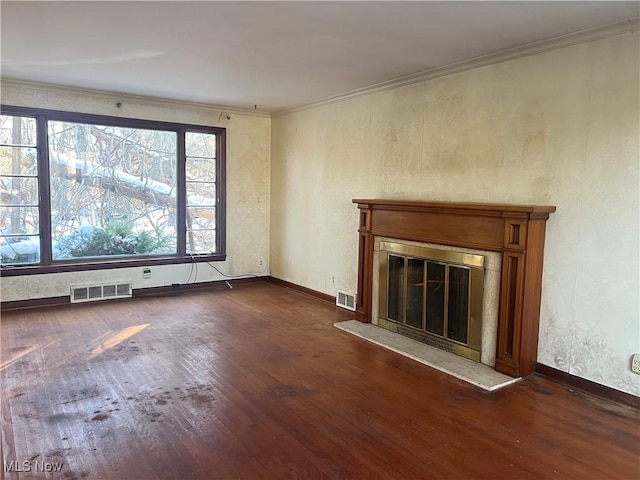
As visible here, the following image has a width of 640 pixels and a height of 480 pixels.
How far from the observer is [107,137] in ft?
18.7

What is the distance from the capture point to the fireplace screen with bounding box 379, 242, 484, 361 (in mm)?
3832

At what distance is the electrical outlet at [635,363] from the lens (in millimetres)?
3006

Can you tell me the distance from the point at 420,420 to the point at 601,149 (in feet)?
7.22

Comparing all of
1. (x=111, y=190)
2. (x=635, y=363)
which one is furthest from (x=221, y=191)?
(x=635, y=363)

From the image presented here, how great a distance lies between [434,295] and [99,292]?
4046 millimetres

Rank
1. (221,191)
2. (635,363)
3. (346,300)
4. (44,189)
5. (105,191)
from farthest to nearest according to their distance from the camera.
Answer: (221,191)
(105,191)
(346,300)
(44,189)
(635,363)

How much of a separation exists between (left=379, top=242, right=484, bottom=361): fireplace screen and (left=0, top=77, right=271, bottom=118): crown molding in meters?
3.13

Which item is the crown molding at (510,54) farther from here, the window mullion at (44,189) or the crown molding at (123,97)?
the window mullion at (44,189)

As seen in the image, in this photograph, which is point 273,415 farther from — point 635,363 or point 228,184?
point 228,184

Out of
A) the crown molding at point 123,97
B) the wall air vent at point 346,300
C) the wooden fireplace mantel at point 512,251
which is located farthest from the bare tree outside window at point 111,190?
the wooden fireplace mantel at point 512,251

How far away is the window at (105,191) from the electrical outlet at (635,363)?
5.03 metres

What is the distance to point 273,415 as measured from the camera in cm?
A: 288

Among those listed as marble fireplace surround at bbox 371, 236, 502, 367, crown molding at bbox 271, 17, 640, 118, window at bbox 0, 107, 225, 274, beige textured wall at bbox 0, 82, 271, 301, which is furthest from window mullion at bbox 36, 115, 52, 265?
marble fireplace surround at bbox 371, 236, 502, 367

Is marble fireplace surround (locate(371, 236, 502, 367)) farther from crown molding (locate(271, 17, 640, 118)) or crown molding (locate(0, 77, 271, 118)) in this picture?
crown molding (locate(0, 77, 271, 118))
